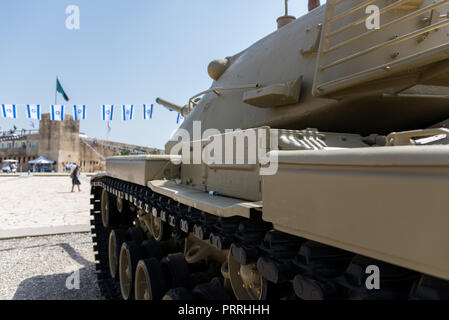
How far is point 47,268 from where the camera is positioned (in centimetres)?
636

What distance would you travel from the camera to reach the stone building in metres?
44.3

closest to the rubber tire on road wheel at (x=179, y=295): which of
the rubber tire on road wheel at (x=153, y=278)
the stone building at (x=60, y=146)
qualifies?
the rubber tire on road wheel at (x=153, y=278)

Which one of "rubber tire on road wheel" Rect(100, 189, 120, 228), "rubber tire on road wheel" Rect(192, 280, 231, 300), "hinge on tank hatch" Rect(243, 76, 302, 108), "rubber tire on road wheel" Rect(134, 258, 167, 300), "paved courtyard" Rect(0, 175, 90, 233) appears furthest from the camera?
"paved courtyard" Rect(0, 175, 90, 233)

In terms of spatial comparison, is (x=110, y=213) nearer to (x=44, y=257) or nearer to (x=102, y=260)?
(x=102, y=260)

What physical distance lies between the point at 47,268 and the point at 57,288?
3.46 feet

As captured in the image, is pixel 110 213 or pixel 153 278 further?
pixel 110 213

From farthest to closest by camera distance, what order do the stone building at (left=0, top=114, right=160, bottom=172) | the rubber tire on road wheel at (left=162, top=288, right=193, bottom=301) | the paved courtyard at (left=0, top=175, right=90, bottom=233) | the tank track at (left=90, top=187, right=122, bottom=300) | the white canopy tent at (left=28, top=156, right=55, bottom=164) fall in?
the stone building at (left=0, top=114, right=160, bottom=172)
the white canopy tent at (left=28, top=156, right=55, bottom=164)
the paved courtyard at (left=0, top=175, right=90, bottom=233)
the tank track at (left=90, top=187, right=122, bottom=300)
the rubber tire on road wheel at (left=162, top=288, right=193, bottom=301)

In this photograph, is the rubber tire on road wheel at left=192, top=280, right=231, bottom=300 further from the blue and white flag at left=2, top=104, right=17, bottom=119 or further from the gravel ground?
the blue and white flag at left=2, top=104, right=17, bottom=119

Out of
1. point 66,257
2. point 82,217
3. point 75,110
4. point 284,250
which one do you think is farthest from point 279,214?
point 75,110

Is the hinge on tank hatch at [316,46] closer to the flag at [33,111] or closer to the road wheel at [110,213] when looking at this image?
the road wheel at [110,213]

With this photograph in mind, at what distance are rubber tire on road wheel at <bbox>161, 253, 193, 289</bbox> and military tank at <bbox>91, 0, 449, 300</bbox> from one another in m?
0.01

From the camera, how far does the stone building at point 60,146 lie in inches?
1743

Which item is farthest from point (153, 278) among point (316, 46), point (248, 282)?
point (316, 46)

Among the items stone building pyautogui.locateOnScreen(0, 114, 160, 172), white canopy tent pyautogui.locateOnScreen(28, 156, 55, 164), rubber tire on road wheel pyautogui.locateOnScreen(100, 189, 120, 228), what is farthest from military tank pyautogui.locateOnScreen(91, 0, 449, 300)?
white canopy tent pyautogui.locateOnScreen(28, 156, 55, 164)
